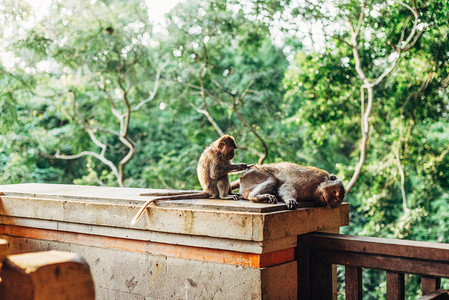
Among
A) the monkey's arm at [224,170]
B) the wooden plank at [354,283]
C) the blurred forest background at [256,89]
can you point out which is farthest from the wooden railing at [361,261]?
the blurred forest background at [256,89]

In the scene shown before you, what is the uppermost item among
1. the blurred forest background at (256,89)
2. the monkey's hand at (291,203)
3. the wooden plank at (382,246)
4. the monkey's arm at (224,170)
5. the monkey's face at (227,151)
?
the blurred forest background at (256,89)

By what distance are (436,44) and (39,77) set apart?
747cm

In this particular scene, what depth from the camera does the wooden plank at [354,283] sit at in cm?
272

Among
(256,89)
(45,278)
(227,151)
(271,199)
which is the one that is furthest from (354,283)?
(256,89)

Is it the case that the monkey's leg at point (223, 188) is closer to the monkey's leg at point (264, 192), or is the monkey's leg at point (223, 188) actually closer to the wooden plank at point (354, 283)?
the monkey's leg at point (264, 192)

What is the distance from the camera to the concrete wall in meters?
2.68

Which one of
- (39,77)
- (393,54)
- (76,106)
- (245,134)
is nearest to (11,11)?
(39,77)

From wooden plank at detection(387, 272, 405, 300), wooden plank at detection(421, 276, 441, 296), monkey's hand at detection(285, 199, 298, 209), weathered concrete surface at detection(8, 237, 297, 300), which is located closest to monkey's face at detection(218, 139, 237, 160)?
monkey's hand at detection(285, 199, 298, 209)

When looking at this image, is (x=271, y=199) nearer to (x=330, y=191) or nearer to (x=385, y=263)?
(x=330, y=191)

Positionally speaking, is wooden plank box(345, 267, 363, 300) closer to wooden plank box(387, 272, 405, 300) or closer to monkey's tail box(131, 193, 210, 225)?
wooden plank box(387, 272, 405, 300)

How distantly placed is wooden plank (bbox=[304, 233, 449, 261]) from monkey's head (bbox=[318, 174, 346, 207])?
215 millimetres

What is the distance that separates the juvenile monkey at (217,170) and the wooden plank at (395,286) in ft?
3.58

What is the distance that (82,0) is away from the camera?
1048 centimetres

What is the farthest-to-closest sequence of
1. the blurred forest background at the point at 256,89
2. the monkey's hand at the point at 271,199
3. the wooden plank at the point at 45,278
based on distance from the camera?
the blurred forest background at the point at 256,89, the monkey's hand at the point at 271,199, the wooden plank at the point at 45,278
